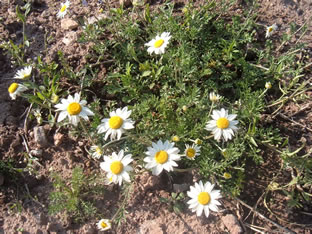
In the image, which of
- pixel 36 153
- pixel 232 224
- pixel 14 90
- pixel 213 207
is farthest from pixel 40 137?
pixel 232 224

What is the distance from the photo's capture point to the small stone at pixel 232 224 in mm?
2682

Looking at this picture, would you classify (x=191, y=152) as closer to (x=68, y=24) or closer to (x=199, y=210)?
(x=199, y=210)

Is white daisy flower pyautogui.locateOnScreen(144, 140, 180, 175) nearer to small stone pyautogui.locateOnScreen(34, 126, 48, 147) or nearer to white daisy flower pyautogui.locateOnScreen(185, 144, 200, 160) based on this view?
white daisy flower pyautogui.locateOnScreen(185, 144, 200, 160)

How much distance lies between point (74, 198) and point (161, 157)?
100 cm

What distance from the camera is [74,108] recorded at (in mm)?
2566

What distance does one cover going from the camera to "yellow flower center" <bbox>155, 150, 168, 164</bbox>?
2496 millimetres

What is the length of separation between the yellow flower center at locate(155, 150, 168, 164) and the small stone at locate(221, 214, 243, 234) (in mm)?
859

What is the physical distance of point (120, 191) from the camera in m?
2.95

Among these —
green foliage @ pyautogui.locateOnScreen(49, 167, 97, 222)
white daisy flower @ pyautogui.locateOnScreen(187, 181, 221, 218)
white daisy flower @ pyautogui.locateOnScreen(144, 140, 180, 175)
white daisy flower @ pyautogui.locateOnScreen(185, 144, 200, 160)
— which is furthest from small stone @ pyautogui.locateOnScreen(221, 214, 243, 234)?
green foliage @ pyautogui.locateOnScreen(49, 167, 97, 222)

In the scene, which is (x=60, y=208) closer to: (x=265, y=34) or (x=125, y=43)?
(x=125, y=43)

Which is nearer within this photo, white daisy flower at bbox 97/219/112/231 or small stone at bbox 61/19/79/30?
white daisy flower at bbox 97/219/112/231

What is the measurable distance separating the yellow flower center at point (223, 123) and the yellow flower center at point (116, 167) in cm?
96

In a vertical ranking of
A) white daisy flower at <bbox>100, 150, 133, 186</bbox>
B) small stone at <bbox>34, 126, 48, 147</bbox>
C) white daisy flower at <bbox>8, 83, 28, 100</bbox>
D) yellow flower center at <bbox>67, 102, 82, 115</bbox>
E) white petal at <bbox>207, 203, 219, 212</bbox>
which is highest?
yellow flower center at <bbox>67, 102, 82, 115</bbox>

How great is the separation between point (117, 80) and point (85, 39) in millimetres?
693
